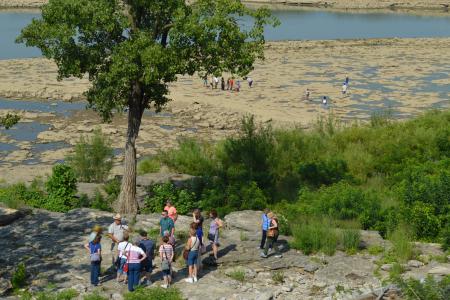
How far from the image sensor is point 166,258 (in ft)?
44.4

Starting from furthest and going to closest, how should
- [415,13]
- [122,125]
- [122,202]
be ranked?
[415,13]
[122,125]
[122,202]

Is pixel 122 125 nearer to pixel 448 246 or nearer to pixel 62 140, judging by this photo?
pixel 62 140

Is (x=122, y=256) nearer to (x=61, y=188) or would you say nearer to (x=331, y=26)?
(x=61, y=188)

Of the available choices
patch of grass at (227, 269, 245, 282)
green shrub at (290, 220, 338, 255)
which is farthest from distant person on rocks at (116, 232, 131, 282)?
green shrub at (290, 220, 338, 255)

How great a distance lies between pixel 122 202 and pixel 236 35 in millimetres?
6215

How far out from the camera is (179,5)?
18.3 metres

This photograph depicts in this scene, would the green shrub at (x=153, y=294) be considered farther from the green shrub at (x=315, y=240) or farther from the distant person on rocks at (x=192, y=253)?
the green shrub at (x=315, y=240)

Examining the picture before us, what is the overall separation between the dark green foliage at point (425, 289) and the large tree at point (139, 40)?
7941 mm

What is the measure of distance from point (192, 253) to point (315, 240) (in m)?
3.48

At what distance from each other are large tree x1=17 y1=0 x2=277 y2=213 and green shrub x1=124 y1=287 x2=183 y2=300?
6.26 meters

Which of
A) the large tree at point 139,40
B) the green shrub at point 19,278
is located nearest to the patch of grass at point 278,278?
the green shrub at point 19,278

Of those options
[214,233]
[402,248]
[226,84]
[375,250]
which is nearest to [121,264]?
[214,233]

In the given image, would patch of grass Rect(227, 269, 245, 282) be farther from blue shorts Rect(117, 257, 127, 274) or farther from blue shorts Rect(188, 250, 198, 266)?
blue shorts Rect(117, 257, 127, 274)

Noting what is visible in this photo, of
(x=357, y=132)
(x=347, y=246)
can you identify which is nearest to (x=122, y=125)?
(x=357, y=132)
